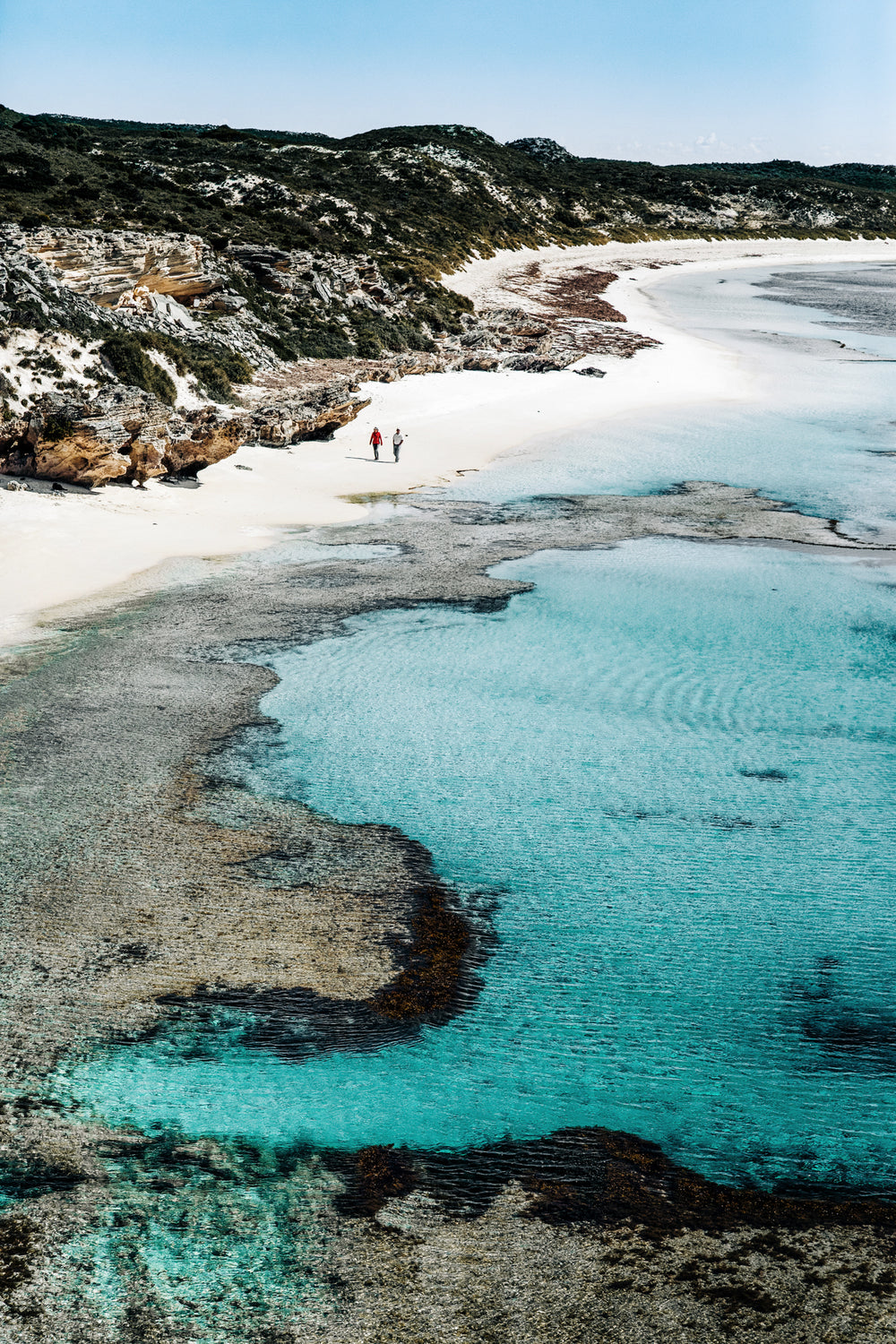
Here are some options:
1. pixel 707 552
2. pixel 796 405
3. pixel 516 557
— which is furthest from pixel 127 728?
pixel 796 405

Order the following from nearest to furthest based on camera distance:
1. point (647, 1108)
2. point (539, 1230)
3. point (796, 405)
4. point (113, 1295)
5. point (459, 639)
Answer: point (113, 1295)
point (539, 1230)
point (647, 1108)
point (459, 639)
point (796, 405)

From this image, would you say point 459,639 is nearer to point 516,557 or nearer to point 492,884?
point 516,557

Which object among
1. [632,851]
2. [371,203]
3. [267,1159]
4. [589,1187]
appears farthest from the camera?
[371,203]

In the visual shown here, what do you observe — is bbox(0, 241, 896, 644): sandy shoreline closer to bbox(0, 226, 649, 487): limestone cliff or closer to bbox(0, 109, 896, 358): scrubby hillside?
bbox(0, 226, 649, 487): limestone cliff

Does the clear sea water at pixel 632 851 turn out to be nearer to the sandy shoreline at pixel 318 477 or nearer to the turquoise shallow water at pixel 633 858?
the turquoise shallow water at pixel 633 858

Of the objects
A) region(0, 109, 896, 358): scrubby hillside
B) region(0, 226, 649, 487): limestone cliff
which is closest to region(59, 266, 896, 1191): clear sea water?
region(0, 226, 649, 487): limestone cliff

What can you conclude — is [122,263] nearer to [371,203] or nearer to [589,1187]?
[371,203]

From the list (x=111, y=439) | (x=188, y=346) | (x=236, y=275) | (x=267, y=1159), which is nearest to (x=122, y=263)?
(x=236, y=275)
